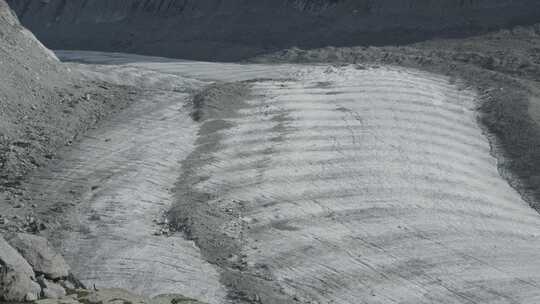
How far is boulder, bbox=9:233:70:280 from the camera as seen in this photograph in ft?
34.3

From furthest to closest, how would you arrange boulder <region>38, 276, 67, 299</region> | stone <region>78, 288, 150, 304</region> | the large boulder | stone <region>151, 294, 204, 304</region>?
1. stone <region>151, 294, 204, 304</region>
2. stone <region>78, 288, 150, 304</region>
3. boulder <region>38, 276, 67, 299</region>
4. the large boulder

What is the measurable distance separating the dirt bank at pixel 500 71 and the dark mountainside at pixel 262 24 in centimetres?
167

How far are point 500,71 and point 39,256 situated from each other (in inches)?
589

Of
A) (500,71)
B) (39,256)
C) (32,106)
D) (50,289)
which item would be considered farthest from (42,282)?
(500,71)

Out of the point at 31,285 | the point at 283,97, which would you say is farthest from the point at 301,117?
the point at 31,285

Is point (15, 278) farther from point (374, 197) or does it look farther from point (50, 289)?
point (374, 197)

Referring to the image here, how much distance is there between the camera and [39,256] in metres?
10.5

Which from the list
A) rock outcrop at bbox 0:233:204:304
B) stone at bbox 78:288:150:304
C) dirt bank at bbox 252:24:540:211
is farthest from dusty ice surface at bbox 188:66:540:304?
rock outcrop at bbox 0:233:204:304

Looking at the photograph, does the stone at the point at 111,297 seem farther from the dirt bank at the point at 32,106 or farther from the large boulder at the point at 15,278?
the dirt bank at the point at 32,106

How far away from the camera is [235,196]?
563 inches

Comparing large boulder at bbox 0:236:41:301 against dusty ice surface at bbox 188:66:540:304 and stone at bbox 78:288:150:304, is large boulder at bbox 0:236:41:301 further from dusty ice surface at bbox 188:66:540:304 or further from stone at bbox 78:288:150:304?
dusty ice surface at bbox 188:66:540:304

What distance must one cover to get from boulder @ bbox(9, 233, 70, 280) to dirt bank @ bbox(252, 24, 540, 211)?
8.89m

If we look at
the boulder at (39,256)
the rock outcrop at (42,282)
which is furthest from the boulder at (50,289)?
the boulder at (39,256)

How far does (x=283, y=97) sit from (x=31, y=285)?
10.4 meters
